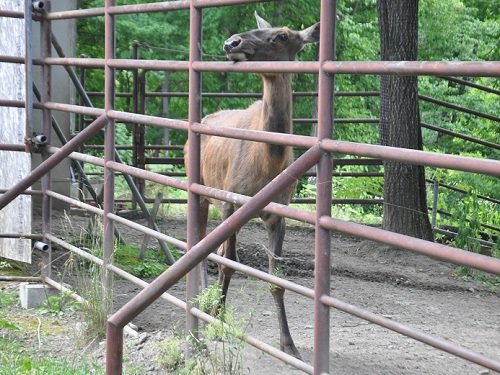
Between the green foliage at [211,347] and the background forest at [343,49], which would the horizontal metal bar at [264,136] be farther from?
the background forest at [343,49]

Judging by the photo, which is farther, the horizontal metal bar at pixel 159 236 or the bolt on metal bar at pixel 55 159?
the bolt on metal bar at pixel 55 159

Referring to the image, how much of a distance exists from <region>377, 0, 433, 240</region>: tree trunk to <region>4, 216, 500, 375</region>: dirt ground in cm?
58

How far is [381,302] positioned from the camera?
7875 mm

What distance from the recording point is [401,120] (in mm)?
10469

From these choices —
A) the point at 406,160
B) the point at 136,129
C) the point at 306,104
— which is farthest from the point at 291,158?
the point at 306,104

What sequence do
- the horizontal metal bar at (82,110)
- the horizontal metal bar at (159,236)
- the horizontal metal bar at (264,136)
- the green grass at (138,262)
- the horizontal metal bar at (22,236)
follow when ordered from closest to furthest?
the horizontal metal bar at (264,136), the horizontal metal bar at (159,236), the horizontal metal bar at (82,110), the horizontal metal bar at (22,236), the green grass at (138,262)

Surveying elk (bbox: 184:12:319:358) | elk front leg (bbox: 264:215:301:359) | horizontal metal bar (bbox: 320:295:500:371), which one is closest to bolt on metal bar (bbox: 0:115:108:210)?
elk (bbox: 184:12:319:358)

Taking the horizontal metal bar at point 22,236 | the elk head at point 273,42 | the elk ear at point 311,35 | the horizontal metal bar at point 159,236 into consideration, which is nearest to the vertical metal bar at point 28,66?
the horizontal metal bar at point 22,236

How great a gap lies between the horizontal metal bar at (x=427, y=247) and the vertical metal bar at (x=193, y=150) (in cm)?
153

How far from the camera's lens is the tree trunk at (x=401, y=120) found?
1033 centimetres

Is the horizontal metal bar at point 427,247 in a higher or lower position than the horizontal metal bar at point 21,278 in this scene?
higher

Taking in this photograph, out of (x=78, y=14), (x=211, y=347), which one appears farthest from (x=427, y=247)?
(x=78, y=14)

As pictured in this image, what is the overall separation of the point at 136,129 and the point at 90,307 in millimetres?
6572

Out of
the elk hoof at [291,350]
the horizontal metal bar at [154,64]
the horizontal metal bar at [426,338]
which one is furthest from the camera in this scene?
the elk hoof at [291,350]
